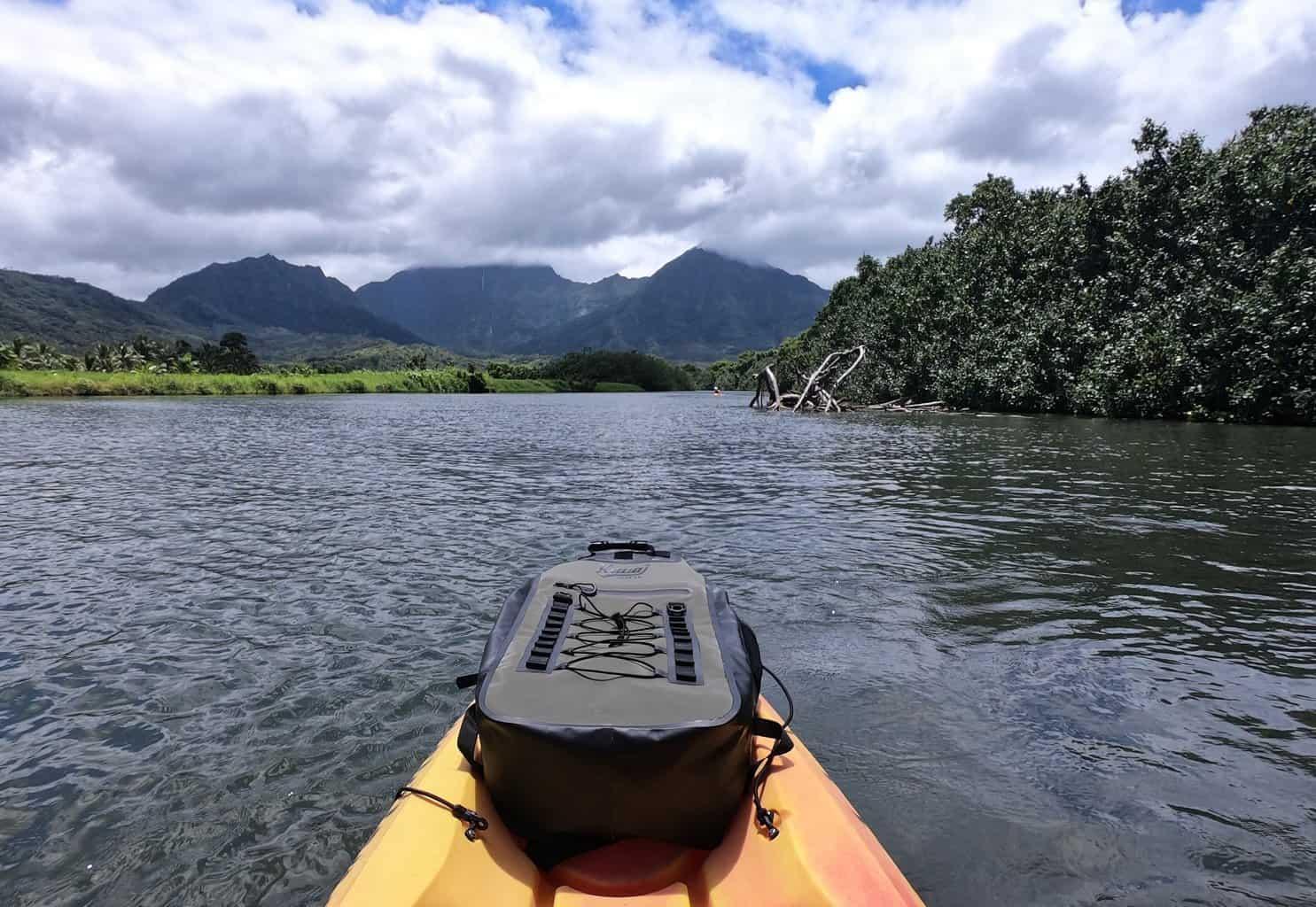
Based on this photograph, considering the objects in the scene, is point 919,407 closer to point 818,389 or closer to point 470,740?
point 818,389

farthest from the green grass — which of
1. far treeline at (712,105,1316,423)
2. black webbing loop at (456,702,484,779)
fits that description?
black webbing loop at (456,702,484,779)

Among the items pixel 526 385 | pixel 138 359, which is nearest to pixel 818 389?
pixel 138 359

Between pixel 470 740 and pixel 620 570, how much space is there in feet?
6.23

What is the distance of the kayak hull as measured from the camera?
2723 mm

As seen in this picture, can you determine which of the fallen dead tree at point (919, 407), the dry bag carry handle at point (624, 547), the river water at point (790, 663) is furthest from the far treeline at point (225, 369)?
the dry bag carry handle at point (624, 547)

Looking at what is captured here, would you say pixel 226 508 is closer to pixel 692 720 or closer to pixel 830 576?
pixel 830 576

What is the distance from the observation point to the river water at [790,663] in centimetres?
426

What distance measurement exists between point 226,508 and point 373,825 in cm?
1311

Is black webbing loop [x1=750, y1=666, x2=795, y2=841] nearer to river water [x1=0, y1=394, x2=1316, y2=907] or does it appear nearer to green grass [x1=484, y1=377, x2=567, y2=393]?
river water [x1=0, y1=394, x2=1316, y2=907]

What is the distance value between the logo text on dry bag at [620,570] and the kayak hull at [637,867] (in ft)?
6.65

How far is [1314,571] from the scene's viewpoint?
32.0 feet

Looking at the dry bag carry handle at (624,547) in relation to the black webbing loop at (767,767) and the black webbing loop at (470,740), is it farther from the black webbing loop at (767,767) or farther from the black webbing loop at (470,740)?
the black webbing loop at (470,740)

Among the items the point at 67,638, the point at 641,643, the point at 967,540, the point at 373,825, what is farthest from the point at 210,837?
the point at 967,540

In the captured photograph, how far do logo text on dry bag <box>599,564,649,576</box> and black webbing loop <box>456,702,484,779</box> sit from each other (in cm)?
164
